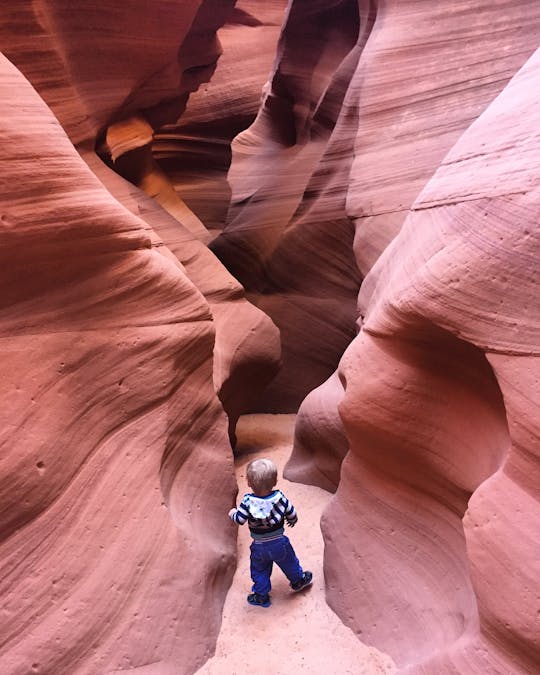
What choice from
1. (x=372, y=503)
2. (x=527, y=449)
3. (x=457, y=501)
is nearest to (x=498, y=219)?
(x=527, y=449)

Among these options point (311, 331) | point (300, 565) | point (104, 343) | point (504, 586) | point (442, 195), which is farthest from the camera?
point (311, 331)

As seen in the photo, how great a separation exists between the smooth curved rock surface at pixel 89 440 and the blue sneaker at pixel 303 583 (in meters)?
0.37

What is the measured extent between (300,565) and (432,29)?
428cm

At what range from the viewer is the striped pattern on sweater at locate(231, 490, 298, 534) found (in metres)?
3.19

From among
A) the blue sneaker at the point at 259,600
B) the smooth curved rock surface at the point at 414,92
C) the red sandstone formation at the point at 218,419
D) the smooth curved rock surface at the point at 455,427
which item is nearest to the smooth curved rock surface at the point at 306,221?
the smooth curved rock surface at the point at 414,92

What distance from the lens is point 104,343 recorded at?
3.21m

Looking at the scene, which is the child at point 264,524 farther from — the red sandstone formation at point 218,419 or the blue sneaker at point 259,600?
the red sandstone formation at point 218,419

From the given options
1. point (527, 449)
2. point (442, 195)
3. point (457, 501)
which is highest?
point (442, 195)

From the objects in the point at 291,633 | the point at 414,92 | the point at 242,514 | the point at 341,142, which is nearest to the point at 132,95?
the point at 341,142

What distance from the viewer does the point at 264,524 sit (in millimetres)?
3188

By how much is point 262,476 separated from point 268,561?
439 millimetres

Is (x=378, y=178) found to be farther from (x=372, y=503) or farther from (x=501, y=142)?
(x=372, y=503)

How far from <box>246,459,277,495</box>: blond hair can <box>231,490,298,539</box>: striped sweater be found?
0.05 meters

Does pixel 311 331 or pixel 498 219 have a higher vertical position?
pixel 498 219
